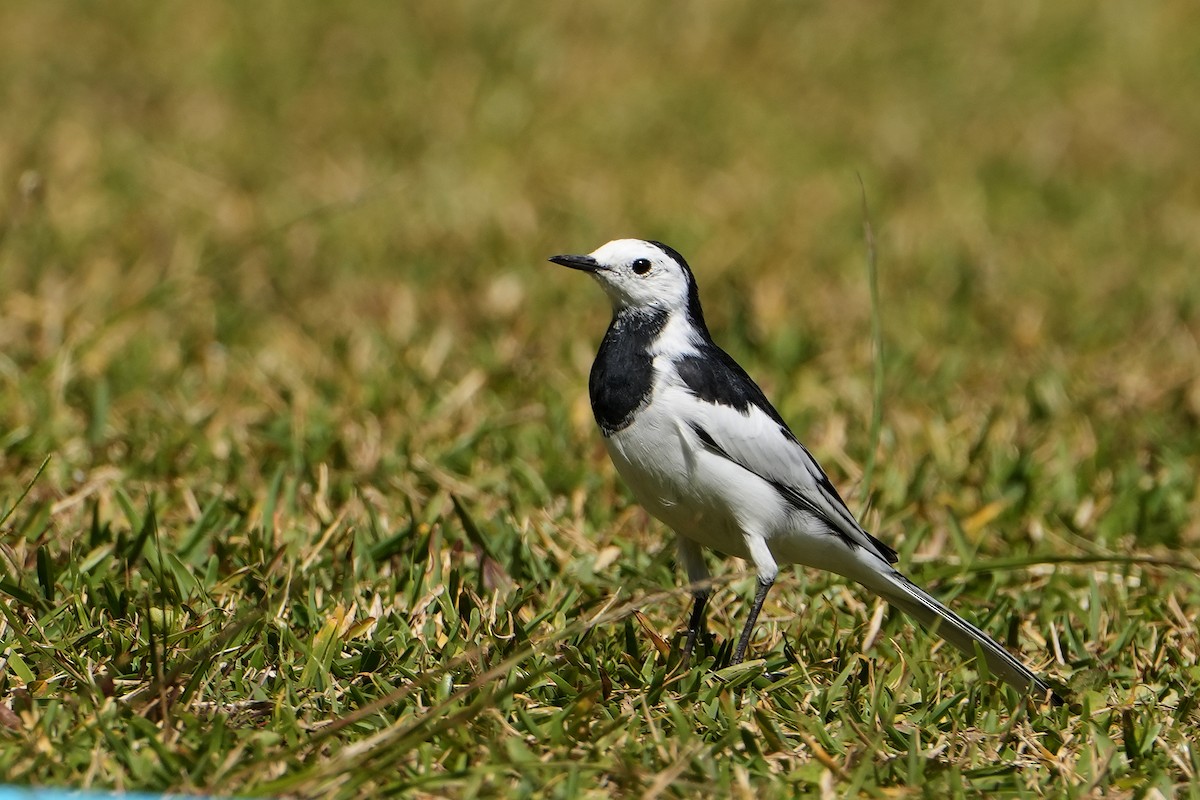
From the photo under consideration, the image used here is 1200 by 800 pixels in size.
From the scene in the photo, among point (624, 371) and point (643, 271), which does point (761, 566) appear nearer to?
point (624, 371)

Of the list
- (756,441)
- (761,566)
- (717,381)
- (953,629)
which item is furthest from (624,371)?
(953,629)

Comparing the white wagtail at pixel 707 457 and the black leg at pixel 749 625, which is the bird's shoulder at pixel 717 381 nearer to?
the white wagtail at pixel 707 457

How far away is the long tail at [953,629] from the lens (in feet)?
11.1

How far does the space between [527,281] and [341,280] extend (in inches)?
31.1

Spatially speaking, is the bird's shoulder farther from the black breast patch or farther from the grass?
the grass

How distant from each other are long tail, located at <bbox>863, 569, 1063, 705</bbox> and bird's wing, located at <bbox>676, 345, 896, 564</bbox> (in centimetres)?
8

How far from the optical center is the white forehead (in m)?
3.67

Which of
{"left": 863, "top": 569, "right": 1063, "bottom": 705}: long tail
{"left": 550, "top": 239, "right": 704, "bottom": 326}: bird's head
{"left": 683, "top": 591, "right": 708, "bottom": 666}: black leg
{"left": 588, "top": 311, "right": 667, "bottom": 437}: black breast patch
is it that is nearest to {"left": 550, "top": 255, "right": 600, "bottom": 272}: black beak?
{"left": 550, "top": 239, "right": 704, "bottom": 326}: bird's head

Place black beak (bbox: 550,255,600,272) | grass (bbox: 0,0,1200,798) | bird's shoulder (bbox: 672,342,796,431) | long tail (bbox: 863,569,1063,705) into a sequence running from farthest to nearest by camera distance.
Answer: black beak (bbox: 550,255,600,272)
bird's shoulder (bbox: 672,342,796,431)
long tail (bbox: 863,569,1063,705)
grass (bbox: 0,0,1200,798)

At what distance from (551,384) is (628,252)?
192 centimetres

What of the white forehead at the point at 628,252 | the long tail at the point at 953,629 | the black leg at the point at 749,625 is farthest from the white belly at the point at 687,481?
the white forehead at the point at 628,252

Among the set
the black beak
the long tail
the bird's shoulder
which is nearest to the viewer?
the long tail

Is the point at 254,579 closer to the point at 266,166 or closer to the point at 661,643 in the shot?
the point at 661,643

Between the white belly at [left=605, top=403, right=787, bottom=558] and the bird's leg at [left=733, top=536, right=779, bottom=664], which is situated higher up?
the white belly at [left=605, top=403, right=787, bottom=558]
